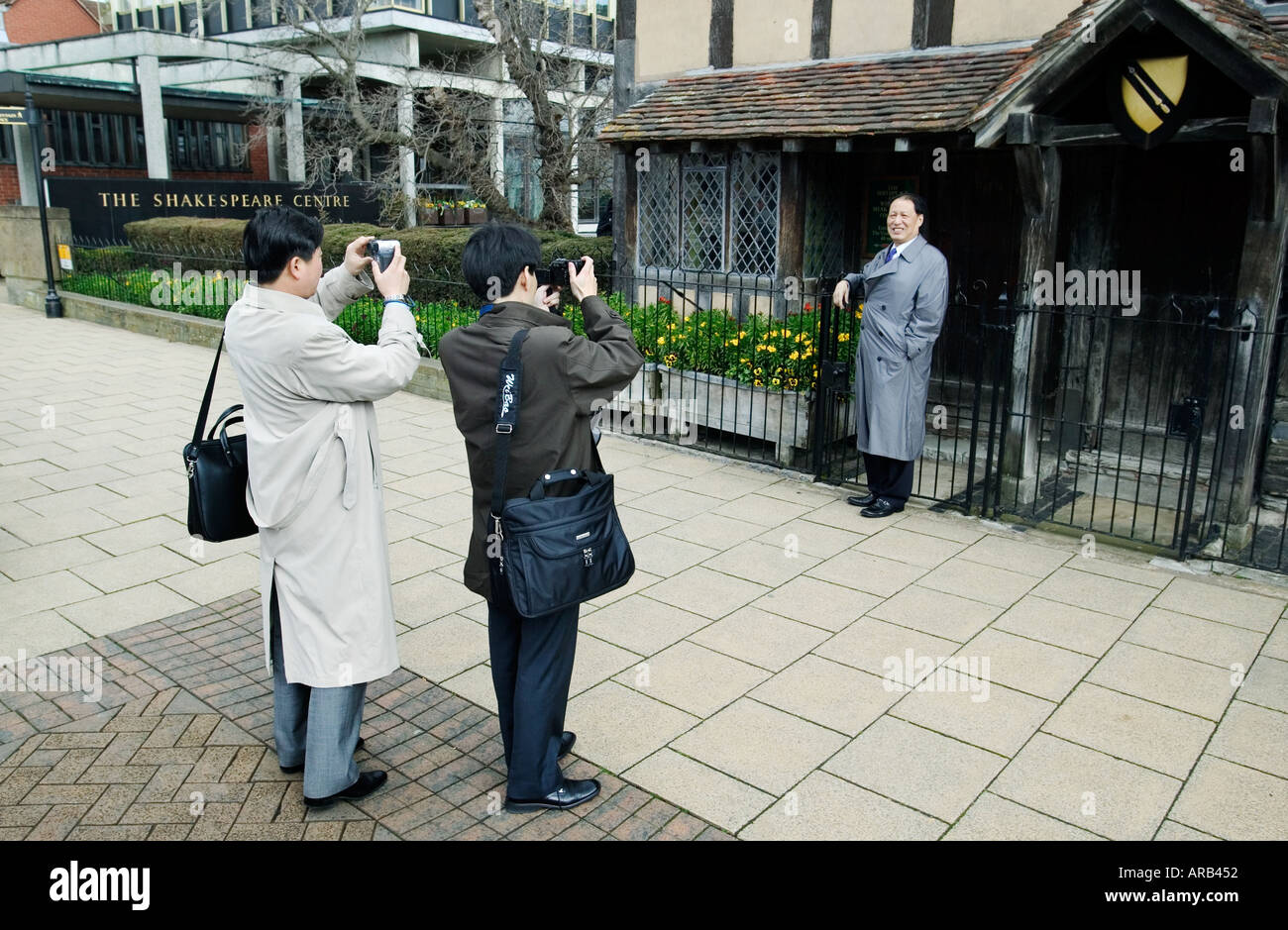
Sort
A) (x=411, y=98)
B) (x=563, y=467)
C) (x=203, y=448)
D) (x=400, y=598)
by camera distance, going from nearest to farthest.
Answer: (x=563, y=467)
(x=203, y=448)
(x=400, y=598)
(x=411, y=98)

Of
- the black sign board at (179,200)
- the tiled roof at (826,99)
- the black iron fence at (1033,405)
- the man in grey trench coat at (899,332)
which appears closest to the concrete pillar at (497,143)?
the black sign board at (179,200)

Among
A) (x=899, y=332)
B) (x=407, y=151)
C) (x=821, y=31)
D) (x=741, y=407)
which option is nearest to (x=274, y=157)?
(x=407, y=151)

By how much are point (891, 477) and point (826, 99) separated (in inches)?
143

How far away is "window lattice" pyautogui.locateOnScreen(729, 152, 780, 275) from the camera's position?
932 centimetres

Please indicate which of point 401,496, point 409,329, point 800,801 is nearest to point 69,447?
point 401,496

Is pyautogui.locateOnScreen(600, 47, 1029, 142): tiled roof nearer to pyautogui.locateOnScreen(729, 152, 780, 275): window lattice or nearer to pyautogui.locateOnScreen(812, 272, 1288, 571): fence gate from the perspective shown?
pyautogui.locateOnScreen(729, 152, 780, 275): window lattice

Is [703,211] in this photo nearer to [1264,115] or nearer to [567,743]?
[1264,115]

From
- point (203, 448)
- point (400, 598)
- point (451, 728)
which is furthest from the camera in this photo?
point (400, 598)

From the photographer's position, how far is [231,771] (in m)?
3.72

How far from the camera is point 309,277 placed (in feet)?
10.7

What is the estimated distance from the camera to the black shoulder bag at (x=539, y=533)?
9.93 ft
